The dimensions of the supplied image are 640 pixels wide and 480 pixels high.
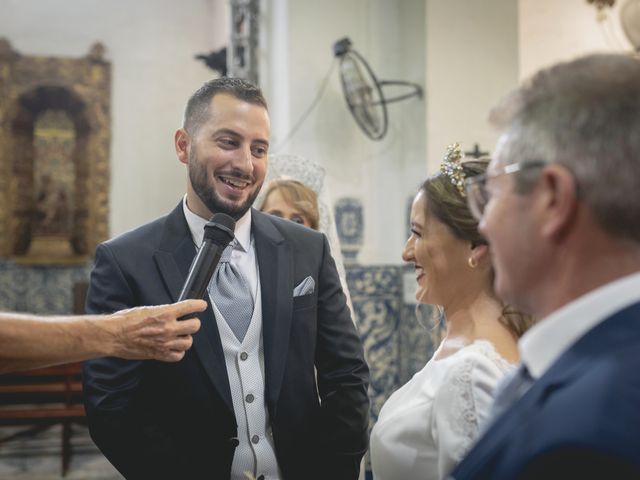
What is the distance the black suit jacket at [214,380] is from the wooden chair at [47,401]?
398 centimetres

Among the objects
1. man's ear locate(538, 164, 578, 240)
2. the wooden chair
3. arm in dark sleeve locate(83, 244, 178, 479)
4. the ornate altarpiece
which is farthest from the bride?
the ornate altarpiece

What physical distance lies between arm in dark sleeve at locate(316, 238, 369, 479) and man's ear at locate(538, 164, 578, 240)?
1.31m

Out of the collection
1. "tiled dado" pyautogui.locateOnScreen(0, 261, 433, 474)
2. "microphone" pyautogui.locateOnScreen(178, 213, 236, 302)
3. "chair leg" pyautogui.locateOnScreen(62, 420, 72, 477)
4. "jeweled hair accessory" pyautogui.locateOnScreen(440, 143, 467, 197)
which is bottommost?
"chair leg" pyautogui.locateOnScreen(62, 420, 72, 477)

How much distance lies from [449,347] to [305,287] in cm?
50

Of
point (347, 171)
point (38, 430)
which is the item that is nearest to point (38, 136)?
point (38, 430)

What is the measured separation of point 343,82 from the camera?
16.0 feet

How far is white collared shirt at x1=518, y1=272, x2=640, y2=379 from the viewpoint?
86 centimetres

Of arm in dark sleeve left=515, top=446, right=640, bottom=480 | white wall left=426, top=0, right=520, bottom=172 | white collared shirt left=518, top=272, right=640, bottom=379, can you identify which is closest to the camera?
arm in dark sleeve left=515, top=446, right=640, bottom=480

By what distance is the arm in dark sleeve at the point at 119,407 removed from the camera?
190 cm

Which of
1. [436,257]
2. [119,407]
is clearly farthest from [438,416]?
[119,407]

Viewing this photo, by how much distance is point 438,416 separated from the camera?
5.15 feet

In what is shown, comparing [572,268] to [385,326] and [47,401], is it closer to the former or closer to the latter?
[385,326]

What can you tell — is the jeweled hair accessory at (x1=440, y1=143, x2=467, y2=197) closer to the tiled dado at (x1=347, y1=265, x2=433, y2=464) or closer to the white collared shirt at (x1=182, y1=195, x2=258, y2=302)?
the white collared shirt at (x1=182, y1=195, x2=258, y2=302)

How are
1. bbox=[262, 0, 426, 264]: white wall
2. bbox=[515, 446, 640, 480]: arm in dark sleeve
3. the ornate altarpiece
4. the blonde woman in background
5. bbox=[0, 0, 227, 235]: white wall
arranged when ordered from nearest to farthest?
bbox=[515, 446, 640, 480]: arm in dark sleeve < the blonde woman in background < bbox=[262, 0, 426, 264]: white wall < the ornate altarpiece < bbox=[0, 0, 227, 235]: white wall
